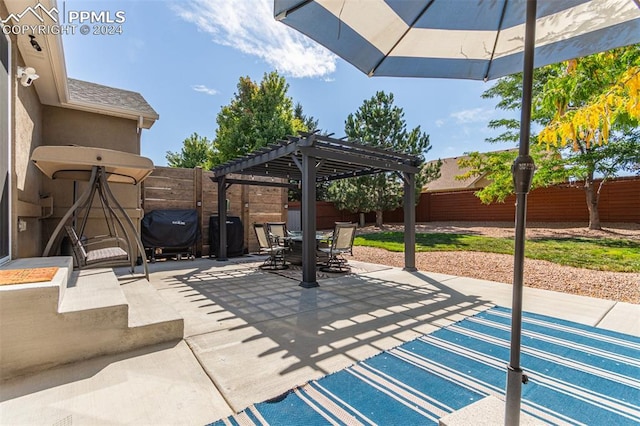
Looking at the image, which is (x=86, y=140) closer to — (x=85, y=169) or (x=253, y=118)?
(x=85, y=169)

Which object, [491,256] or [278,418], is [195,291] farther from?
[491,256]

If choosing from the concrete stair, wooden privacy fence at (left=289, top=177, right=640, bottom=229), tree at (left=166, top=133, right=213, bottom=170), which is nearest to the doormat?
the concrete stair

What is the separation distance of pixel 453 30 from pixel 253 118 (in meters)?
16.2

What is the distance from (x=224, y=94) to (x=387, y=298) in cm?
1818

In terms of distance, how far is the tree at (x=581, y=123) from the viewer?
3.23 metres

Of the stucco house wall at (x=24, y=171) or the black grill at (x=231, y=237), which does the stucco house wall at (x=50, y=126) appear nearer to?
the stucco house wall at (x=24, y=171)

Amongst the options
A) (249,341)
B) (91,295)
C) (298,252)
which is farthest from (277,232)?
(91,295)

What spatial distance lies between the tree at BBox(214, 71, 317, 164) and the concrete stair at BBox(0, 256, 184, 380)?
14427mm

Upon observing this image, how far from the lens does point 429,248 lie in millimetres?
10148

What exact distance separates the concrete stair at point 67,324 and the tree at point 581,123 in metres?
4.46

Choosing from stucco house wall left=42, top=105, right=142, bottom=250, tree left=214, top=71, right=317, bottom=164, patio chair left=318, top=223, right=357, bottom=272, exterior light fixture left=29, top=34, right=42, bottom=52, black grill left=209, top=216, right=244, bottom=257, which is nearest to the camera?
exterior light fixture left=29, top=34, right=42, bottom=52

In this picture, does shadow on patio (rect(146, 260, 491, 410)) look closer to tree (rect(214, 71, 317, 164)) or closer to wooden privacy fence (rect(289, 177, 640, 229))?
tree (rect(214, 71, 317, 164))

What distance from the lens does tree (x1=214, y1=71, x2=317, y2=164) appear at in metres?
17.1

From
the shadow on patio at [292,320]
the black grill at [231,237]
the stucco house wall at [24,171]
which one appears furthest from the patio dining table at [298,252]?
the stucco house wall at [24,171]
